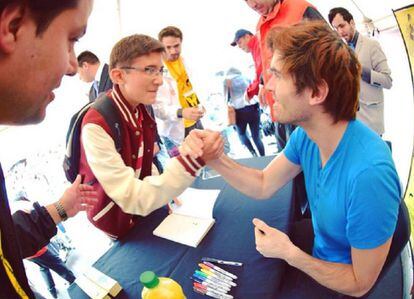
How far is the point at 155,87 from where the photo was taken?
149 centimetres

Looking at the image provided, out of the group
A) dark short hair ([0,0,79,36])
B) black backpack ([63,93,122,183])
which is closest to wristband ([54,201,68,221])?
black backpack ([63,93,122,183])

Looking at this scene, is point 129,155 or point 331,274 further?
point 129,155

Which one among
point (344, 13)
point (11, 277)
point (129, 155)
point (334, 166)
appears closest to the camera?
point (11, 277)

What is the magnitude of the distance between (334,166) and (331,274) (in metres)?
0.35

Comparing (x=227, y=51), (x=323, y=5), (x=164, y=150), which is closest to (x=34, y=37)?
(x=164, y=150)

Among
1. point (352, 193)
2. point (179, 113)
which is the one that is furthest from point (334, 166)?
point (179, 113)

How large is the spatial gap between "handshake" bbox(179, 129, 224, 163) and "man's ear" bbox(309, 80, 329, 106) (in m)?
0.40

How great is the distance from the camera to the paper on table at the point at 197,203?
4.21 ft

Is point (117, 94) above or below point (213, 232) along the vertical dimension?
above

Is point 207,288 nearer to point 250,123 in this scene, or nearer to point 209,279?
point 209,279

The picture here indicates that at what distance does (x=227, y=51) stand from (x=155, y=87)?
2941 mm

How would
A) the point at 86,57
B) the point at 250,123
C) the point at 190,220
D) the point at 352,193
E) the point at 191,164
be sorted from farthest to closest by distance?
the point at 250,123 < the point at 86,57 < the point at 190,220 < the point at 191,164 < the point at 352,193

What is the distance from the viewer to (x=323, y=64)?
92 cm

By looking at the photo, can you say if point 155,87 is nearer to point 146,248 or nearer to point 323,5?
point 146,248
